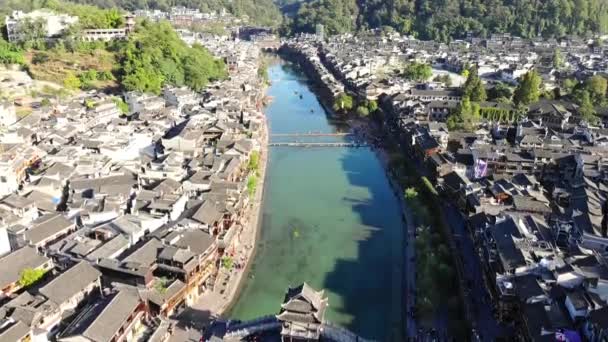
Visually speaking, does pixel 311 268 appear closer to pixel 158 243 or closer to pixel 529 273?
pixel 158 243

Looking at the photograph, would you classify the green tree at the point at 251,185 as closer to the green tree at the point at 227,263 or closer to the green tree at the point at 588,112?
the green tree at the point at 227,263

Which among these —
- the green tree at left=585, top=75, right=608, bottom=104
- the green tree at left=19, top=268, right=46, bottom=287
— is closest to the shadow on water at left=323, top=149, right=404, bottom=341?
the green tree at left=19, top=268, right=46, bottom=287

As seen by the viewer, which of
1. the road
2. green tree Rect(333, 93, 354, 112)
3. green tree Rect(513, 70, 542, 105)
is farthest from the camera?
green tree Rect(333, 93, 354, 112)

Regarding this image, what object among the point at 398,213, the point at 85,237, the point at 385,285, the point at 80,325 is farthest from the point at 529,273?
the point at 85,237

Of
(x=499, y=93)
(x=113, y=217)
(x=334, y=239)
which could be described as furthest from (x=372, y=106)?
(x=113, y=217)

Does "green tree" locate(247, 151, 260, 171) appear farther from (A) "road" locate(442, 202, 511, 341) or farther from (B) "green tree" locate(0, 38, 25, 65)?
(B) "green tree" locate(0, 38, 25, 65)

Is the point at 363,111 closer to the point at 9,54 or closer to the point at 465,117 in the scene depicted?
the point at 465,117

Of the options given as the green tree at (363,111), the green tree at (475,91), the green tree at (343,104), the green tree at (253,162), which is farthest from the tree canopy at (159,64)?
the green tree at (475,91)
